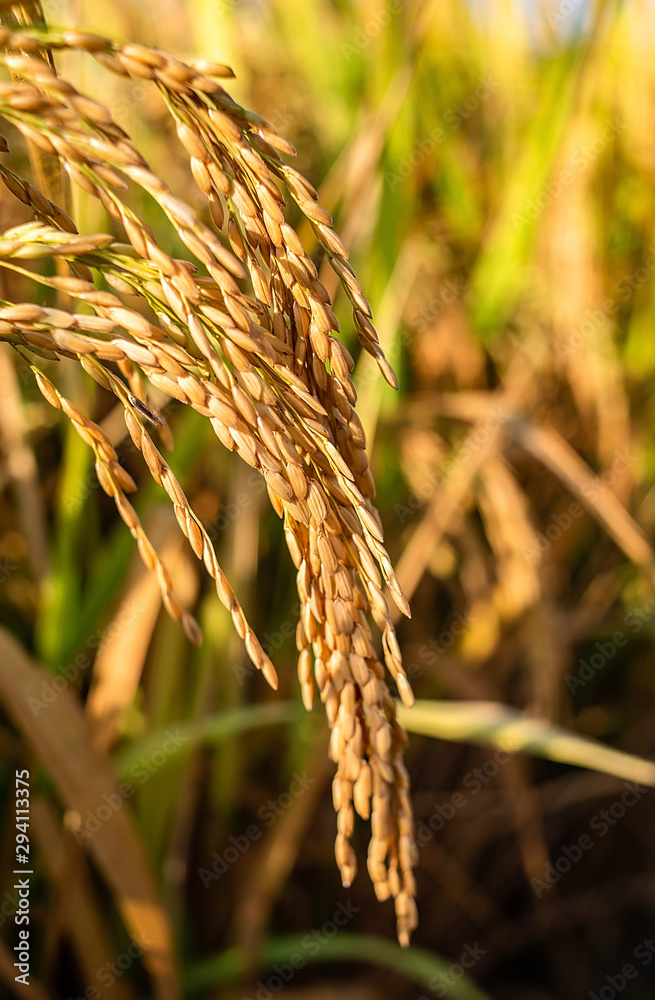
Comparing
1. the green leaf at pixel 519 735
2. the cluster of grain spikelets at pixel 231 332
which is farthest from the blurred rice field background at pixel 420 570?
the cluster of grain spikelets at pixel 231 332

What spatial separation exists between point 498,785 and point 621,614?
301 mm

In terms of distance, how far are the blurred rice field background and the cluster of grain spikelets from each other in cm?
37

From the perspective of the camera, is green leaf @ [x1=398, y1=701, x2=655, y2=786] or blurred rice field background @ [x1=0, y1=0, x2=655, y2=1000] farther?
blurred rice field background @ [x1=0, y1=0, x2=655, y2=1000]

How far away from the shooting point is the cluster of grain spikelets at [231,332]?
28 centimetres

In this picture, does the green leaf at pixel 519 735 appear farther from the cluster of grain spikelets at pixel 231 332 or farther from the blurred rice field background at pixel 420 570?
the cluster of grain spikelets at pixel 231 332

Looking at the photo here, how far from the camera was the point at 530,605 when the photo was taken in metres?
0.98

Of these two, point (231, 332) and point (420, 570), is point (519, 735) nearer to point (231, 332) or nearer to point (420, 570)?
point (420, 570)

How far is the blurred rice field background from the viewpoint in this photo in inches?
31.0

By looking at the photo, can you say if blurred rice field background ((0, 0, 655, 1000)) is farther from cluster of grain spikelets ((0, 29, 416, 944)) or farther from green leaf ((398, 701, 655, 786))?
cluster of grain spikelets ((0, 29, 416, 944))

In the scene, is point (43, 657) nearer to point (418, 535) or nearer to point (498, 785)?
point (418, 535)

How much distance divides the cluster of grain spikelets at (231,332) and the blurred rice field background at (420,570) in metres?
0.37

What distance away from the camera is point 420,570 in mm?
974

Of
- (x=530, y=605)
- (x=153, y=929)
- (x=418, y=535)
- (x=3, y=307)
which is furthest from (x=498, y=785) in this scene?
(x=3, y=307)

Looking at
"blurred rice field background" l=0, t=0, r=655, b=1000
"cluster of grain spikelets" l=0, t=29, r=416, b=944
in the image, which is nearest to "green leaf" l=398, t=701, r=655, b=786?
"blurred rice field background" l=0, t=0, r=655, b=1000
